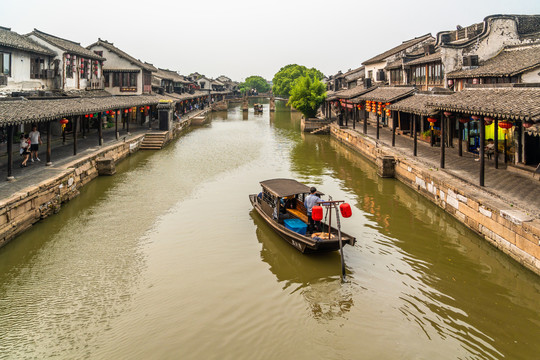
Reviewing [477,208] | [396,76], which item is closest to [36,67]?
[477,208]

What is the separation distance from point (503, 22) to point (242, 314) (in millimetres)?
28236

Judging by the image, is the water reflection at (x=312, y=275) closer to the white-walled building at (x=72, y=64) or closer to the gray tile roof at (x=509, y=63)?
the gray tile roof at (x=509, y=63)

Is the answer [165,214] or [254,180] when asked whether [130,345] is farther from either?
[254,180]

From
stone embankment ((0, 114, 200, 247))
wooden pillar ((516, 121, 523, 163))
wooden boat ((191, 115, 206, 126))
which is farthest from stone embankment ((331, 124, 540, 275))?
wooden boat ((191, 115, 206, 126))

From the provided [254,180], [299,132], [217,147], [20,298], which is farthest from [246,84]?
[20,298]

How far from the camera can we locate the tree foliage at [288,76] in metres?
112

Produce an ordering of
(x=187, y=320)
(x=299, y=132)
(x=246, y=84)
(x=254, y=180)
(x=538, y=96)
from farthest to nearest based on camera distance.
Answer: (x=246, y=84) < (x=299, y=132) < (x=254, y=180) < (x=538, y=96) < (x=187, y=320)

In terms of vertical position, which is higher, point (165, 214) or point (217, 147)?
point (217, 147)

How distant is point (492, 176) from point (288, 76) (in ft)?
335

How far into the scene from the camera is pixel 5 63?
25.3 meters

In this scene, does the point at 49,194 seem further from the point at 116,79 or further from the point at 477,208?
the point at 116,79

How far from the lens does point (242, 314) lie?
9.75 metres

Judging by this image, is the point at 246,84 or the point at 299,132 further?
the point at 246,84

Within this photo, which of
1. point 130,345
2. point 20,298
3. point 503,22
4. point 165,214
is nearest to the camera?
point 130,345
